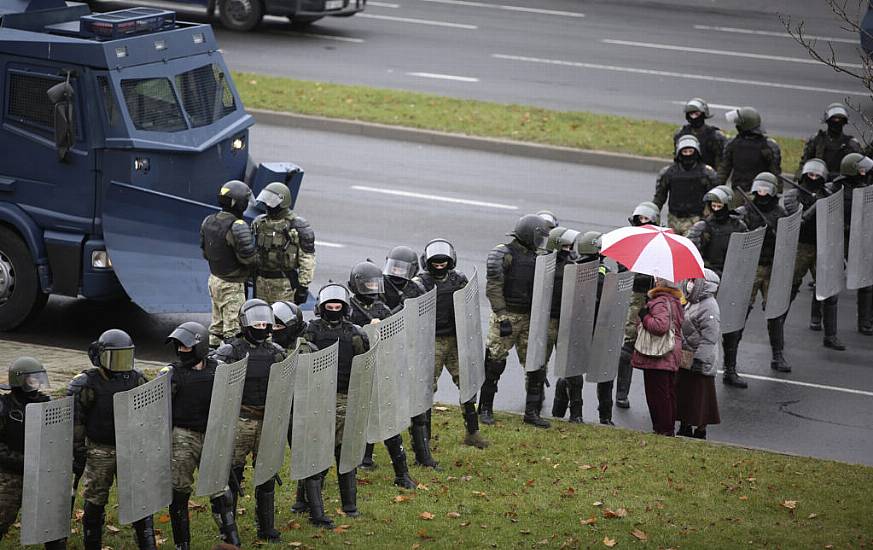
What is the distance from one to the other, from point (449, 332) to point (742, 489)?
2.61 metres

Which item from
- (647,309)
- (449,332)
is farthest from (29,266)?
(647,309)

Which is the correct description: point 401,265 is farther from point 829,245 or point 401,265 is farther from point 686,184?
point 829,245

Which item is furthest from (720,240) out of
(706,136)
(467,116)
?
(467,116)

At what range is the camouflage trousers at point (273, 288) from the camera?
41.7 ft

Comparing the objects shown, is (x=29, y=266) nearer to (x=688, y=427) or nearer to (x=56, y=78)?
(x=56, y=78)

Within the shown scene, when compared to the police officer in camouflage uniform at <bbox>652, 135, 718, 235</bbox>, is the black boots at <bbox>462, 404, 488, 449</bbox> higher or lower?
lower

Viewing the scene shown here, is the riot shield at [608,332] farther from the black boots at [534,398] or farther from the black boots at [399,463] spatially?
the black boots at [399,463]

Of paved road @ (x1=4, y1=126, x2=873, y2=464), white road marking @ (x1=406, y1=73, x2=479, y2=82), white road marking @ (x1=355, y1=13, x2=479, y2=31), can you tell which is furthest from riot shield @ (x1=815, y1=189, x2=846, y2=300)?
white road marking @ (x1=355, y1=13, x2=479, y2=31)

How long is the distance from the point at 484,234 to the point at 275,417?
29.0 ft

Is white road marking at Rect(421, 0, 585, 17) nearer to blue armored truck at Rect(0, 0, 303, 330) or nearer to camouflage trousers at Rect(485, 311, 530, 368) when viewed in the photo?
blue armored truck at Rect(0, 0, 303, 330)

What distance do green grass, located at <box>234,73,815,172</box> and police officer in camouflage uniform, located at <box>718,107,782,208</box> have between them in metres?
4.84

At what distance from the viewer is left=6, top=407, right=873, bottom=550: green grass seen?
9328mm

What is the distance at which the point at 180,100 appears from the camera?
13.9 m

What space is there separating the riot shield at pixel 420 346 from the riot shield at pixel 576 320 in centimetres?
152
